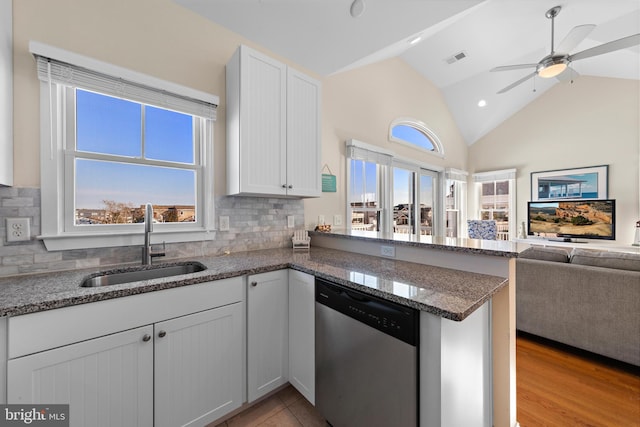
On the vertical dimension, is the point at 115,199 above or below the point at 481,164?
below

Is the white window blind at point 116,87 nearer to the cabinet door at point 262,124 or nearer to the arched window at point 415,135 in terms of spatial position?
the cabinet door at point 262,124

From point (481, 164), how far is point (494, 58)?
7.74 ft

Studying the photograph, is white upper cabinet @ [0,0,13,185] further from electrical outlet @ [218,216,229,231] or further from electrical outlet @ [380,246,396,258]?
electrical outlet @ [380,246,396,258]

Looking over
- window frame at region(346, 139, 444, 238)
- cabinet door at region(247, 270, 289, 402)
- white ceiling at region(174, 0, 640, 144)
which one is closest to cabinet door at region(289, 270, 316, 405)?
cabinet door at region(247, 270, 289, 402)

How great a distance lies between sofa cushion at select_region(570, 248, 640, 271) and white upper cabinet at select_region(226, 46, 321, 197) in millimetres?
2256

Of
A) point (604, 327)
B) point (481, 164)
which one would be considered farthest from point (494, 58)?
point (604, 327)

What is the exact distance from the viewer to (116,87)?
5.17 feet

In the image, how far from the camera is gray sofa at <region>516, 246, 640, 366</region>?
5.91 ft

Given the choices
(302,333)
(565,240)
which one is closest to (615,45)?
(565,240)

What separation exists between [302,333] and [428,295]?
85 cm

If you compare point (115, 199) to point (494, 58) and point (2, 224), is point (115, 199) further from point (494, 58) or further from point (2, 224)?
point (494, 58)

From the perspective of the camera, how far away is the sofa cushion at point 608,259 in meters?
1.83

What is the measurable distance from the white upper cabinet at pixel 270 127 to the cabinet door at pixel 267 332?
0.71 metres

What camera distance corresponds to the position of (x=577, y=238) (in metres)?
4.52
